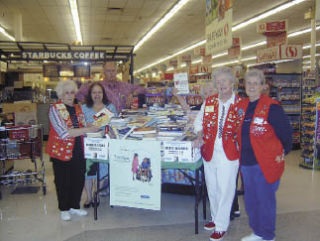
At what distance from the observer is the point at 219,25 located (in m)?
5.13

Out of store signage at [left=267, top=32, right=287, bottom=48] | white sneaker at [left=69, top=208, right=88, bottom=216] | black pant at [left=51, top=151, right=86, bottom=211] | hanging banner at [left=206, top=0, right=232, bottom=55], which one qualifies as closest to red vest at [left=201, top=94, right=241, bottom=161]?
black pant at [left=51, top=151, right=86, bottom=211]

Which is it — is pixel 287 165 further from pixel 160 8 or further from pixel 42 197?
pixel 160 8

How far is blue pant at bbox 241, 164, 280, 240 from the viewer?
2.89m

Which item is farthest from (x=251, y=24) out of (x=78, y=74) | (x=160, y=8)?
(x=78, y=74)

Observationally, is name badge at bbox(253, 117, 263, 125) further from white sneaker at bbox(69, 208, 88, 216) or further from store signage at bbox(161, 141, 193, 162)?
white sneaker at bbox(69, 208, 88, 216)

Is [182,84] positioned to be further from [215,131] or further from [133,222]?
[133,222]

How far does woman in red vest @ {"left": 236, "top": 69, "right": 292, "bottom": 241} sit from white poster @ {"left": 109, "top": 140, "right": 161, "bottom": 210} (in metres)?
0.81

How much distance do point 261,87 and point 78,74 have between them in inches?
412

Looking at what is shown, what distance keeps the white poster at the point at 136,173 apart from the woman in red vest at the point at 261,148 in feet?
2.67

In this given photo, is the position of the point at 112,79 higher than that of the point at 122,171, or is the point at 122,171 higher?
the point at 112,79

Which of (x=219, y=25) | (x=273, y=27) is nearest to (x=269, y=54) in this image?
(x=273, y=27)

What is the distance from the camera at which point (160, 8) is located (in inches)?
448

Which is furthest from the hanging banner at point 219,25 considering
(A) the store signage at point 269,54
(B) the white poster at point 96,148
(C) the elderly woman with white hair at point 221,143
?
(A) the store signage at point 269,54

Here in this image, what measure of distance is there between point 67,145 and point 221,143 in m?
1.67
